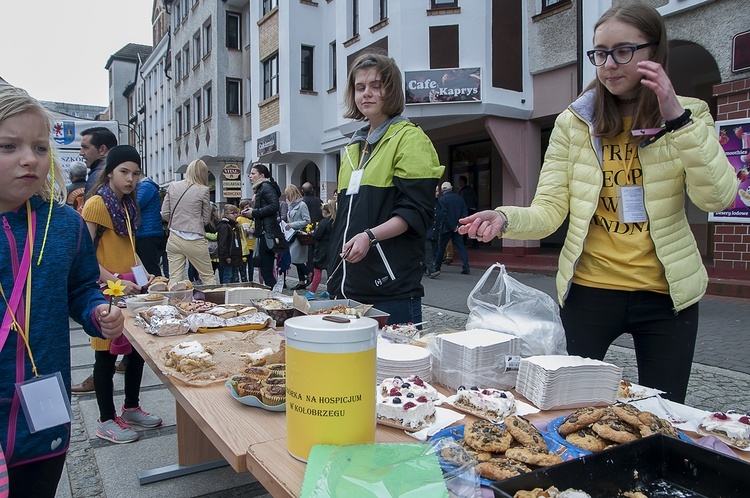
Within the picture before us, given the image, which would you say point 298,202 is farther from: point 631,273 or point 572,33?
point 631,273

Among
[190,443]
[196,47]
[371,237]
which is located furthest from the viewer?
[196,47]

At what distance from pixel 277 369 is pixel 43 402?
0.68 metres

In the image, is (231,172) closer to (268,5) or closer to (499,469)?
(268,5)

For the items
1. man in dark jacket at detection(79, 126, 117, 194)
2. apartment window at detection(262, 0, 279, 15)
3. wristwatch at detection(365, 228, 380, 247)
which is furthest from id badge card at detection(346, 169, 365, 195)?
apartment window at detection(262, 0, 279, 15)

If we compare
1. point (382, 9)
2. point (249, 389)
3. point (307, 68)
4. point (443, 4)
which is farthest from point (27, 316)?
point (307, 68)

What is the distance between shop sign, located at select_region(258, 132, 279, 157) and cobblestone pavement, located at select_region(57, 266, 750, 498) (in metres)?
11.6

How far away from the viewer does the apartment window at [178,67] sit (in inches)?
1128

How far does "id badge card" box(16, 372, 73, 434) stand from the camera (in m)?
1.50

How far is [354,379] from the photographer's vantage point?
3.38 feet

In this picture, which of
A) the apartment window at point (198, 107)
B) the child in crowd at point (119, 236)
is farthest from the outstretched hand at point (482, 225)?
the apartment window at point (198, 107)

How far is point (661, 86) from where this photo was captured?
1.56 metres

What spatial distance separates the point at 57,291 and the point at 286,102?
1573cm

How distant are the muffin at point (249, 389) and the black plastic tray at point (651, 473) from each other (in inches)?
32.5

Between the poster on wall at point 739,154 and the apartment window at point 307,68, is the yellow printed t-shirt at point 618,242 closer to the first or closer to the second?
the poster on wall at point 739,154
